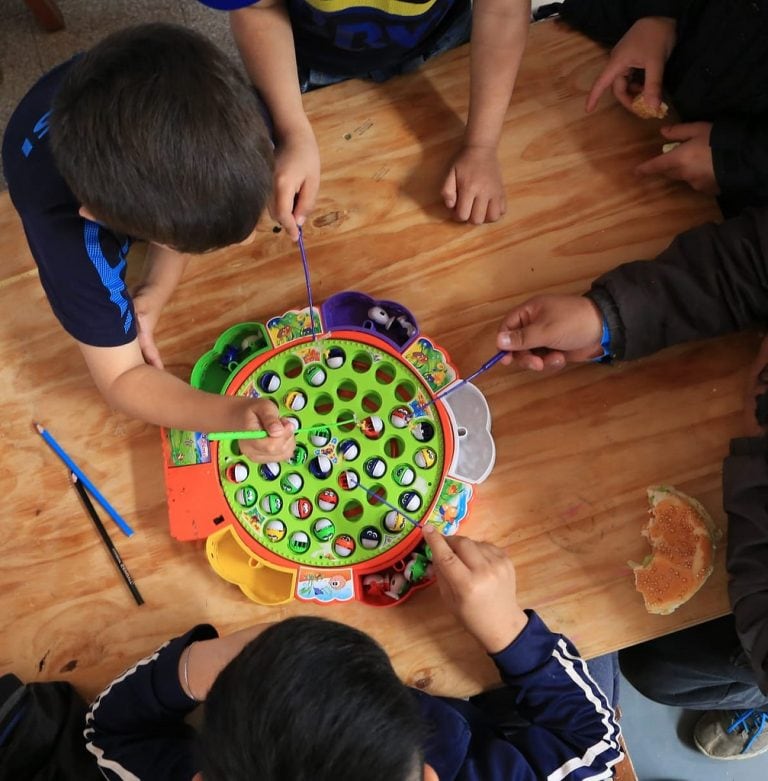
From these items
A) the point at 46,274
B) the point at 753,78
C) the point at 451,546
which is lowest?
the point at 451,546

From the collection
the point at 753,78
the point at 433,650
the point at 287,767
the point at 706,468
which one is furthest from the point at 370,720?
the point at 753,78

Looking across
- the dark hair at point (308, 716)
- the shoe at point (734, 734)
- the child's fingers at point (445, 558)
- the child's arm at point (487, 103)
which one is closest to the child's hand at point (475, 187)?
the child's arm at point (487, 103)

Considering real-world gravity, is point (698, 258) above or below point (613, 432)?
above

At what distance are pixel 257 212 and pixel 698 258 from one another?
1.41 ft

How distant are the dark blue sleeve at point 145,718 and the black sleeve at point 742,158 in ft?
2.25

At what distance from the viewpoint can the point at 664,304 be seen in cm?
71

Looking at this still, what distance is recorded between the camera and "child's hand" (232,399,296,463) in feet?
2.16

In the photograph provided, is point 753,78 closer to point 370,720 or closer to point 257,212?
point 257,212

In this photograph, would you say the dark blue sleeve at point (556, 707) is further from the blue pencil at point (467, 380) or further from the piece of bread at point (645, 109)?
the piece of bread at point (645, 109)

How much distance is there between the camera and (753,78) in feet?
2.45

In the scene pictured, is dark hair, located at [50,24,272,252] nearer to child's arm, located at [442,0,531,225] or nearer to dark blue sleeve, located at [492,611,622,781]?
child's arm, located at [442,0,531,225]

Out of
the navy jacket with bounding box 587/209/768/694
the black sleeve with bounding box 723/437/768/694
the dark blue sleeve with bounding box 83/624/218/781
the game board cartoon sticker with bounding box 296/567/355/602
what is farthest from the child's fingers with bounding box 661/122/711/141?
the dark blue sleeve with bounding box 83/624/218/781

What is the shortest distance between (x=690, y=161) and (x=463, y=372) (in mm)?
324

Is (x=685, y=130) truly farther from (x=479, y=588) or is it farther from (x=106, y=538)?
(x=106, y=538)
